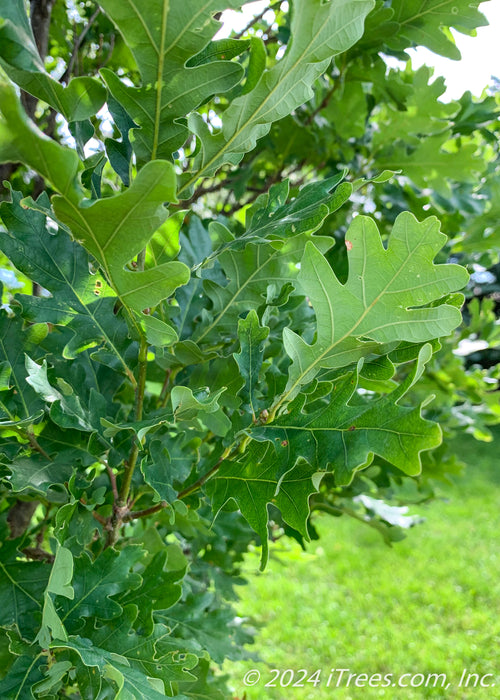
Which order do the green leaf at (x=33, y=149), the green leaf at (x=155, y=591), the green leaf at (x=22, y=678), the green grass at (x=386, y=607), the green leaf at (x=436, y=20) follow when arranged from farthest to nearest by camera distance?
the green grass at (x=386, y=607) < the green leaf at (x=436, y=20) < the green leaf at (x=155, y=591) < the green leaf at (x=22, y=678) < the green leaf at (x=33, y=149)

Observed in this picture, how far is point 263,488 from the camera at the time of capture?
2.42 ft

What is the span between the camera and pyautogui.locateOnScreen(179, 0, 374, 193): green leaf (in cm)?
58

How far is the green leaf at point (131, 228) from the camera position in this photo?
1.76ft

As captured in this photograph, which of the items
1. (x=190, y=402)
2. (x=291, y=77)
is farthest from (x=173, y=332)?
(x=291, y=77)

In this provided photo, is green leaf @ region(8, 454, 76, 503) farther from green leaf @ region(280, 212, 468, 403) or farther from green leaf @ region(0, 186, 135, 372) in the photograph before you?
green leaf @ region(280, 212, 468, 403)

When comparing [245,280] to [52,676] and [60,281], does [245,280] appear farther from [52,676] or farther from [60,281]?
[52,676]

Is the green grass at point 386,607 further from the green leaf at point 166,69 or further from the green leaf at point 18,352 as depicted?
the green leaf at point 166,69

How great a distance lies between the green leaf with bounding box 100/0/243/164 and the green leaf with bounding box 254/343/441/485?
Answer: 333 mm

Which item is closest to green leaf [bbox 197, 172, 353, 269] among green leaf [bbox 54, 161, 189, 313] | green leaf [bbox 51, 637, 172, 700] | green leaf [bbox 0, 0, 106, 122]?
green leaf [bbox 54, 161, 189, 313]

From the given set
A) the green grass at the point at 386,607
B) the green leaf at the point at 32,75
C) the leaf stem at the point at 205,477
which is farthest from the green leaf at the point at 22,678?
the green grass at the point at 386,607

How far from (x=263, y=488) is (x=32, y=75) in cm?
51

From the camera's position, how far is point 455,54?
1087mm

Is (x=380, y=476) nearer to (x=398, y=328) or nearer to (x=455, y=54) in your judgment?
(x=398, y=328)

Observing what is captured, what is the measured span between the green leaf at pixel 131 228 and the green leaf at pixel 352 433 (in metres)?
0.21
